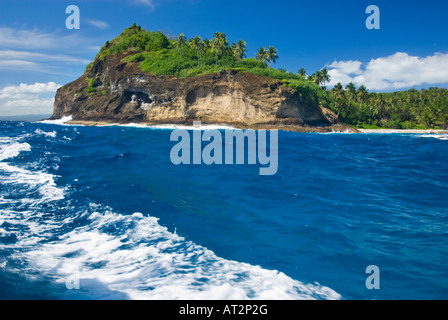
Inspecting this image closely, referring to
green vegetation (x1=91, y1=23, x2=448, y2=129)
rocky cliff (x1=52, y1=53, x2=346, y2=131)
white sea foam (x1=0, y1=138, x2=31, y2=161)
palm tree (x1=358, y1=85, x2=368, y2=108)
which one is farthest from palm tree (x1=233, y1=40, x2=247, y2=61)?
white sea foam (x1=0, y1=138, x2=31, y2=161)

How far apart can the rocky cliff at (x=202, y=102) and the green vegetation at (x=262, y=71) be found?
3.32 meters

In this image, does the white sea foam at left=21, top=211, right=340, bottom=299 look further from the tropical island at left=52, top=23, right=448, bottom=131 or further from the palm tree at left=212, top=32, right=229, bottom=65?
the palm tree at left=212, top=32, right=229, bottom=65

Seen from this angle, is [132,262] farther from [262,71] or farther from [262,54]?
[262,54]

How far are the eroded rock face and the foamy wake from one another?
5561cm

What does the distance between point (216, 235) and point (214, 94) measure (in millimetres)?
60284

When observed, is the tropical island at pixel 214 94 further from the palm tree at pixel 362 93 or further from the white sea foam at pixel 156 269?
the white sea foam at pixel 156 269

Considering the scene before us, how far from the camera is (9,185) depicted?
1317 cm

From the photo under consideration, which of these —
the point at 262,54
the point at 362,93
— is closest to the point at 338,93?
the point at 362,93

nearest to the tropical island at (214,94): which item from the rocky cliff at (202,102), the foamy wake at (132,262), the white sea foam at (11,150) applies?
the rocky cliff at (202,102)

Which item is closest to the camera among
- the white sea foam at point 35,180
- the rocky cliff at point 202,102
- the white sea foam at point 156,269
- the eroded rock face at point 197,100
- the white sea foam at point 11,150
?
the white sea foam at point 156,269

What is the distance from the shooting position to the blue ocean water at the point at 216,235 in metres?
6.25

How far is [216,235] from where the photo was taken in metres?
8.75

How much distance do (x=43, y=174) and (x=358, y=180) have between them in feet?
60.7
